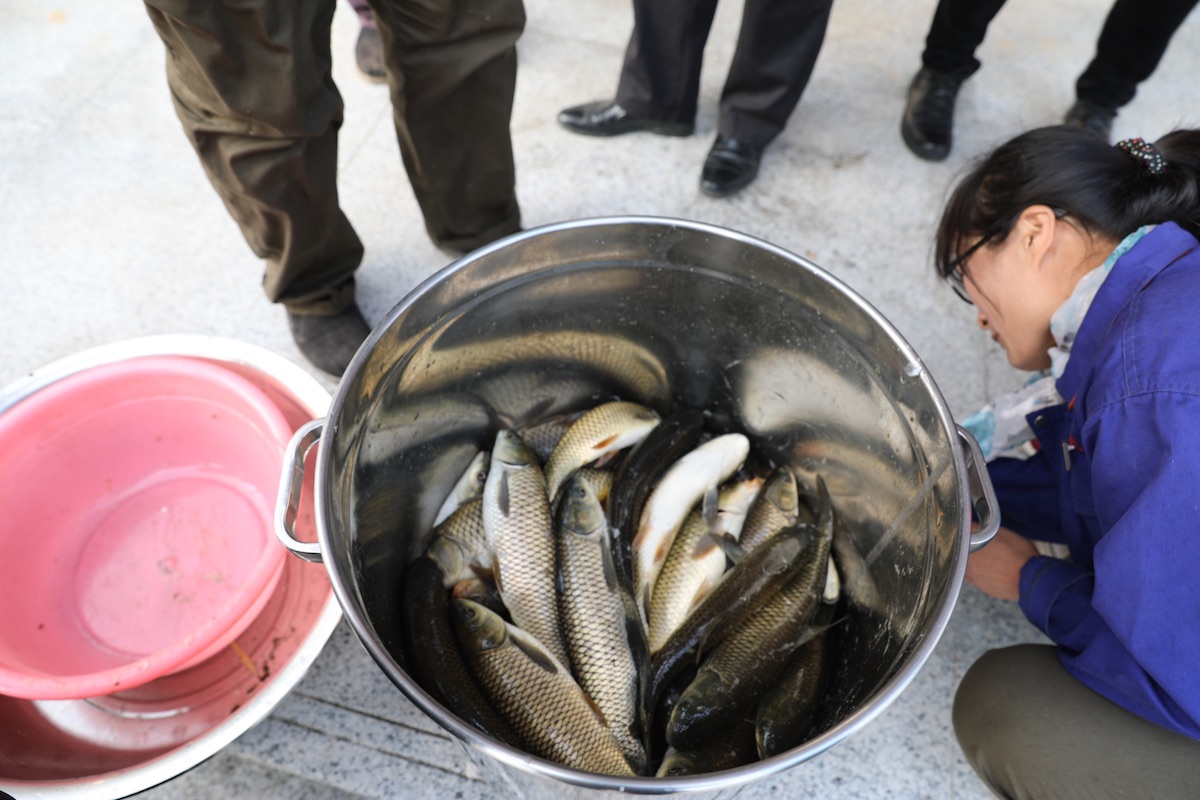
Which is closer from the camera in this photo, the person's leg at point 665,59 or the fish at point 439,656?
the fish at point 439,656

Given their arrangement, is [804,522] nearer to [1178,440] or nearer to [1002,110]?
[1178,440]

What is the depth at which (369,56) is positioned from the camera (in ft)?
7.30

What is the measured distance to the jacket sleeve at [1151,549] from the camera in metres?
0.85

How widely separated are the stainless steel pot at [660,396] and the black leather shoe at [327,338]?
Answer: 42cm

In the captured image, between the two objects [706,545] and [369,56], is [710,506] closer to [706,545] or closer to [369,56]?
[706,545]

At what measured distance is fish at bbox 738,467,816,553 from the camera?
1312 mm

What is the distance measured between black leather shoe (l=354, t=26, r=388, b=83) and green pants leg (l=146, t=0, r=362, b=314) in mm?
913

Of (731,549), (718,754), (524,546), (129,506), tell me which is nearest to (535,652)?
(524,546)

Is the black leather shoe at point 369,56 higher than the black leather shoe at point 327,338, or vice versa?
the black leather shoe at point 369,56

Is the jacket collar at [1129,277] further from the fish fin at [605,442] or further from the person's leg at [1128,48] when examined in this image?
the person's leg at [1128,48]

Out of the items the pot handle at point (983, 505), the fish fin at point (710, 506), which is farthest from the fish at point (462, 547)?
the pot handle at point (983, 505)

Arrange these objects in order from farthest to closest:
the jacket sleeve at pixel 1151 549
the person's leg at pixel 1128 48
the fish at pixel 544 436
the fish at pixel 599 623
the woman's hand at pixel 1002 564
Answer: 1. the person's leg at pixel 1128 48
2. the fish at pixel 544 436
3. the woman's hand at pixel 1002 564
4. the fish at pixel 599 623
5. the jacket sleeve at pixel 1151 549

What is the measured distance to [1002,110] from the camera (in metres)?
2.29

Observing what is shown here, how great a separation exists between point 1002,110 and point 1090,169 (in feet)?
4.54
